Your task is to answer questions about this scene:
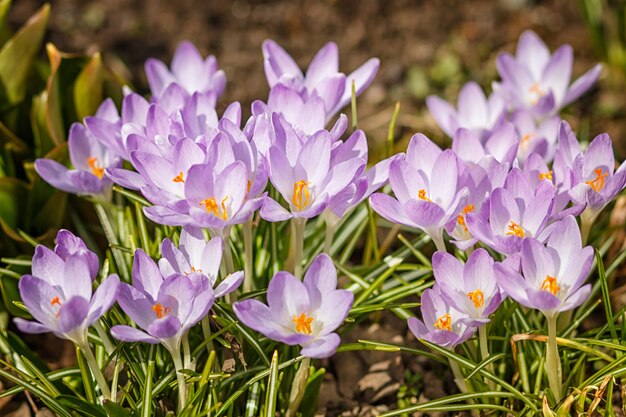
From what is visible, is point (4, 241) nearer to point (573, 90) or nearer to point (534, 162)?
point (534, 162)

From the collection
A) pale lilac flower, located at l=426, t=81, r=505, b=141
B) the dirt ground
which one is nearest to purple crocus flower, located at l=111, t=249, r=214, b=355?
pale lilac flower, located at l=426, t=81, r=505, b=141

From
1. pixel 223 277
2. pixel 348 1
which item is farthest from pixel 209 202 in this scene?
pixel 348 1

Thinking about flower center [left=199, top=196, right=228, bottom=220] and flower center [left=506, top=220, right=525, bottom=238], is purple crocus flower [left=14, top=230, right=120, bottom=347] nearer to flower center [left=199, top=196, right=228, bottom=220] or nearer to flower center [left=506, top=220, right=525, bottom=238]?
flower center [left=199, top=196, right=228, bottom=220]

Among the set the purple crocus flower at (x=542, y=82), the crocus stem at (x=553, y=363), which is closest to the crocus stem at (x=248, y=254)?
the crocus stem at (x=553, y=363)

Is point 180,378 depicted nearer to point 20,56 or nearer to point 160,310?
point 160,310

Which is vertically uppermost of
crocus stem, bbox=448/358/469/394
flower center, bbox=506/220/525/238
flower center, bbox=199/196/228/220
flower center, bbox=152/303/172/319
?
flower center, bbox=199/196/228/220

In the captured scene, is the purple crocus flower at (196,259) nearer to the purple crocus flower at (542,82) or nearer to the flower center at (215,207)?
the flower center at (215,207)
